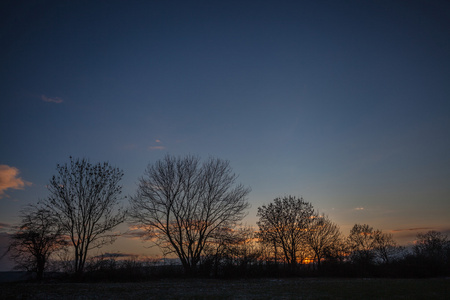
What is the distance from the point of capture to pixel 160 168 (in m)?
25.1

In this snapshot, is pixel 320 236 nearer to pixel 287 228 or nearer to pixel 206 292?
pixel 287 228

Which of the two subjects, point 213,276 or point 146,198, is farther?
point 146,198

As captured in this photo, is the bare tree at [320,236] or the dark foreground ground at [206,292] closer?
the dark foreground ground at [206,292]

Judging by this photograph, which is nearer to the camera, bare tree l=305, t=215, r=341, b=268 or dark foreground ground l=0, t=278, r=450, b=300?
dark foreground ground l=0, t=278, r=450, b=300

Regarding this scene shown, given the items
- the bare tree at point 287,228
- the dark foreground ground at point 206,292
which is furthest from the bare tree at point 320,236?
the dark foreground ground at point 206,292

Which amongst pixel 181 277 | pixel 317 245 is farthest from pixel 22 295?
pixel 317 245

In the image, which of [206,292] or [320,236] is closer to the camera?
[206,292]

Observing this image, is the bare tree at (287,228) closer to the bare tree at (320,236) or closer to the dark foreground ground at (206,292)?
the bare tree at (320,236)

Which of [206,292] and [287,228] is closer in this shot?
[206,292]

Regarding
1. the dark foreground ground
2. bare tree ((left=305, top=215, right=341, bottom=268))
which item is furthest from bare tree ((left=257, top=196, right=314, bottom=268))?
the dark foreground ground

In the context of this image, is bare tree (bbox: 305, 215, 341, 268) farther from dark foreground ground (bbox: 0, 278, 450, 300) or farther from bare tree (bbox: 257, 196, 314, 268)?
dark foreground ground (bbox: 0, 278, 450, 300)

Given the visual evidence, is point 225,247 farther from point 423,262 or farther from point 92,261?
point 423,262

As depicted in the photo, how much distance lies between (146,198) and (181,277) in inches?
338

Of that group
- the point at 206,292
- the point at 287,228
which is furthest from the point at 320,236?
the point at 206,292
